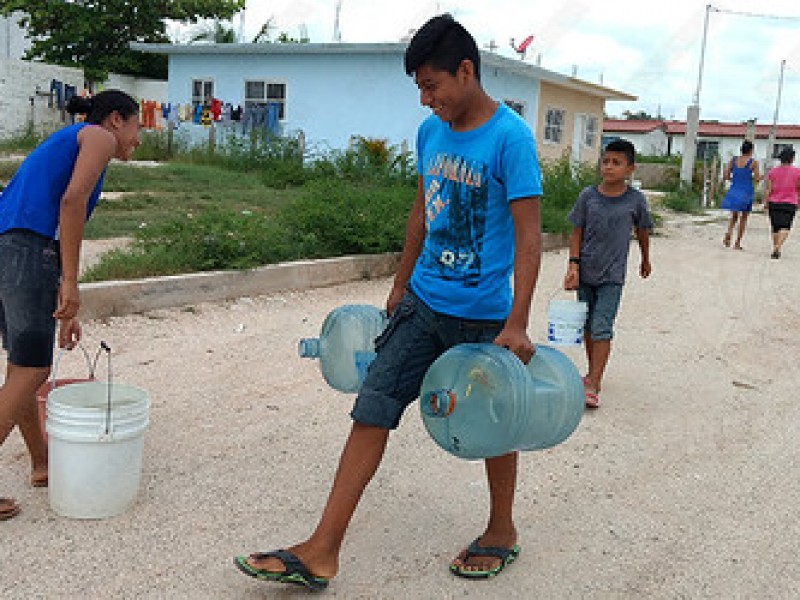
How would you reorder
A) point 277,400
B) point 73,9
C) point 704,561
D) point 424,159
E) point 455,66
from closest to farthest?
1. point 455,66
2. point 424,159
3. point 704,561
4. point 277,400
5. point 73,9

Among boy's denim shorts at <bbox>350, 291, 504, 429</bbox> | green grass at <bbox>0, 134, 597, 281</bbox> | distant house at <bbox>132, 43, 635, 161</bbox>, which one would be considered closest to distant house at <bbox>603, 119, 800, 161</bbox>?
distant house at <bbox>132, 43, 635, 161</bbox>

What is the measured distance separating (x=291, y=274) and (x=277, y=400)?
304cm

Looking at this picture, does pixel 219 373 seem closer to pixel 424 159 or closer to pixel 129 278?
pixel 129 278

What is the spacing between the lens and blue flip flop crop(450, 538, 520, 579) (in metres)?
3.26

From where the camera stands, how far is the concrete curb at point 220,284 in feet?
21.3

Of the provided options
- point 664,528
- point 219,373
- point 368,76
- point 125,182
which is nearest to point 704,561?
point 664,528

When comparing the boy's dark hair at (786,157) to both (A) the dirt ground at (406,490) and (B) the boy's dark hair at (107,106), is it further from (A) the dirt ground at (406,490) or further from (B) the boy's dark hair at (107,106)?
(B) the boy's dark hair at (107,106)

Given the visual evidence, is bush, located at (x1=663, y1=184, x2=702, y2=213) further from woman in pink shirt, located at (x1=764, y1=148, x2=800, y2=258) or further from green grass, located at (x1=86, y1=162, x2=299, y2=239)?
green grass, located at (x1=86, y1=162, x2=299, y2=239)

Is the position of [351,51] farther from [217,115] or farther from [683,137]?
[683,137]

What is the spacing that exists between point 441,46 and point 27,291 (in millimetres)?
1846

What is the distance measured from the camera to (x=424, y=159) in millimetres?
3203

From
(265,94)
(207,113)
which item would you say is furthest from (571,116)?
(207,113)

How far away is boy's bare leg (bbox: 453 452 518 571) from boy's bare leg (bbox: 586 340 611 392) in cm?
239

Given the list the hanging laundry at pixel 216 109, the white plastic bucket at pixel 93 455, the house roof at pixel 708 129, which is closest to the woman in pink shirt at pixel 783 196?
the white plastic bucket at pixel 93 455
